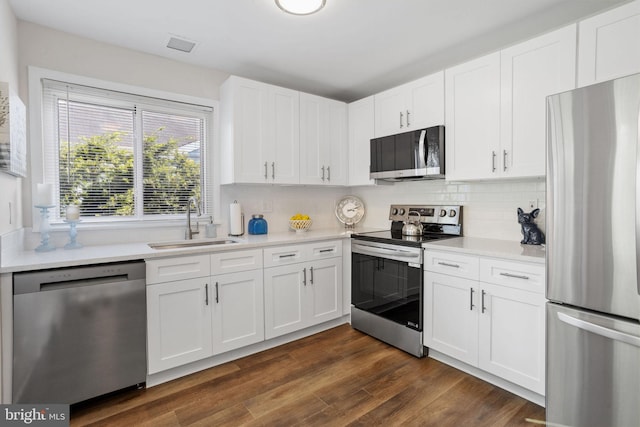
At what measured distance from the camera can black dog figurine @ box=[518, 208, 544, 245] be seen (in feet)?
7.61

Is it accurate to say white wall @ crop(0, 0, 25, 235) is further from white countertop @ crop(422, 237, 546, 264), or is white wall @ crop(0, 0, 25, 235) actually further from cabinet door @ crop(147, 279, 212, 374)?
white countertop @ crop(422, 237, 546, 264)

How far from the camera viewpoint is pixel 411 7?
2082mm

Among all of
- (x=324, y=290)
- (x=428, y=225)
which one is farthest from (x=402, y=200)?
(x=324, y=290)

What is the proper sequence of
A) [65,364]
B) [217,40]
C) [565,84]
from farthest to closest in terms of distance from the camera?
1. [217,40]
2. [565,84]
3. [65,364]

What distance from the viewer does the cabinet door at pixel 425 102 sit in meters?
2.67

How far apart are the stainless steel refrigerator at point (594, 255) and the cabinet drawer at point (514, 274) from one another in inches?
11.5

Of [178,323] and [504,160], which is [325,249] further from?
[504,160]

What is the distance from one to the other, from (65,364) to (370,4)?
280cm

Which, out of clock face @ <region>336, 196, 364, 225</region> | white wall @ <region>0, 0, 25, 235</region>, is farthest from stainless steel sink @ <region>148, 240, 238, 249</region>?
clock face @ <region>336, 196, 364, 225</region>

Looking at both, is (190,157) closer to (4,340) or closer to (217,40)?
(217,40)

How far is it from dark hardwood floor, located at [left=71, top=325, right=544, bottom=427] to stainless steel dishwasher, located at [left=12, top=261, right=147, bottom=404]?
0.20m

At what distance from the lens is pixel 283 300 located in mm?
2764

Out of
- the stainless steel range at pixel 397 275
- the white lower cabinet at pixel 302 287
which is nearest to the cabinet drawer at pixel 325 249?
the white lower cabinet at pixel 302 287

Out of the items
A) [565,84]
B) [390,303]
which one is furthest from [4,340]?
[565,84]
